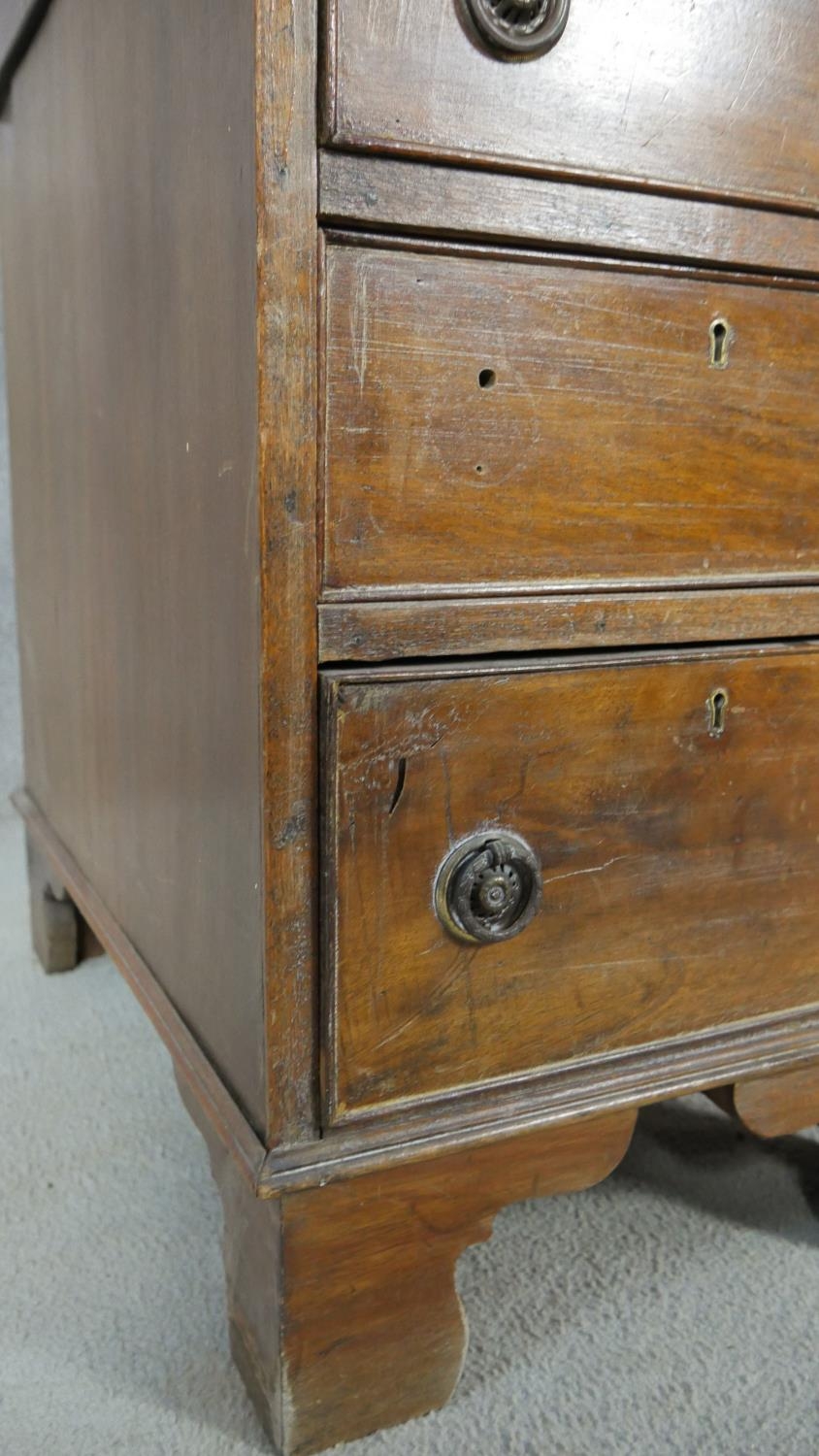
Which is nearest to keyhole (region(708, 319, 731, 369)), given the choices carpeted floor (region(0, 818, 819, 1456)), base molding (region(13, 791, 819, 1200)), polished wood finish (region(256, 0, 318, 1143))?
polished wood finish (region(256, 0, 318, 1143))

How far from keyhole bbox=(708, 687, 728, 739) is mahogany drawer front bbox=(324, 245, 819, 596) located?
0.08 metres

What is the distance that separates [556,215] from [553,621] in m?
0.24

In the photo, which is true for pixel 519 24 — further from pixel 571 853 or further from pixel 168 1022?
pixel 168 1022

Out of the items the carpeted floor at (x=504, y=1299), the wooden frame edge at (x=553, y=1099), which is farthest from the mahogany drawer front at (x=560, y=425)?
the carpeted floor at (x=504, y=1299)

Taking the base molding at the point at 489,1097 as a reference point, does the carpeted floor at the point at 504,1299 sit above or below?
below

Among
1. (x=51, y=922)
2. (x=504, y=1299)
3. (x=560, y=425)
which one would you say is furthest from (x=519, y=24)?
(x=51, y=922)

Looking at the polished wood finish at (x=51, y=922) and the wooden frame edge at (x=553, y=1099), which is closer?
the wooden frame edge at (x=553, y=1099)

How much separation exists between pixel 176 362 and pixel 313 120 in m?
0.20

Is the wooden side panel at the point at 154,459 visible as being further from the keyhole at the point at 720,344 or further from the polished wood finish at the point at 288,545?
the keyhole at the point at 720,344

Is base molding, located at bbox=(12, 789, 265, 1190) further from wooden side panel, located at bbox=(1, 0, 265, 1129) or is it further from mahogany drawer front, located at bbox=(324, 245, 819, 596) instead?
mahogany drawer front, located at bbox=(324, 245, 819, 596)

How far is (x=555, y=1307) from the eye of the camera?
2.94 ft

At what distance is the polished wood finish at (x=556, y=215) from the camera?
644mm

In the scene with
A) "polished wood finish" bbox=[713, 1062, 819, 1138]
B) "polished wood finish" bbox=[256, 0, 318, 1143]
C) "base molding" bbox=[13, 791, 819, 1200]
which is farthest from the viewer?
"polished wood finish" bbox=[713, 1062, 819, 1138]

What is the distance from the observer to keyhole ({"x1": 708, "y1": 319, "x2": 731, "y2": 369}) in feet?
2.53
